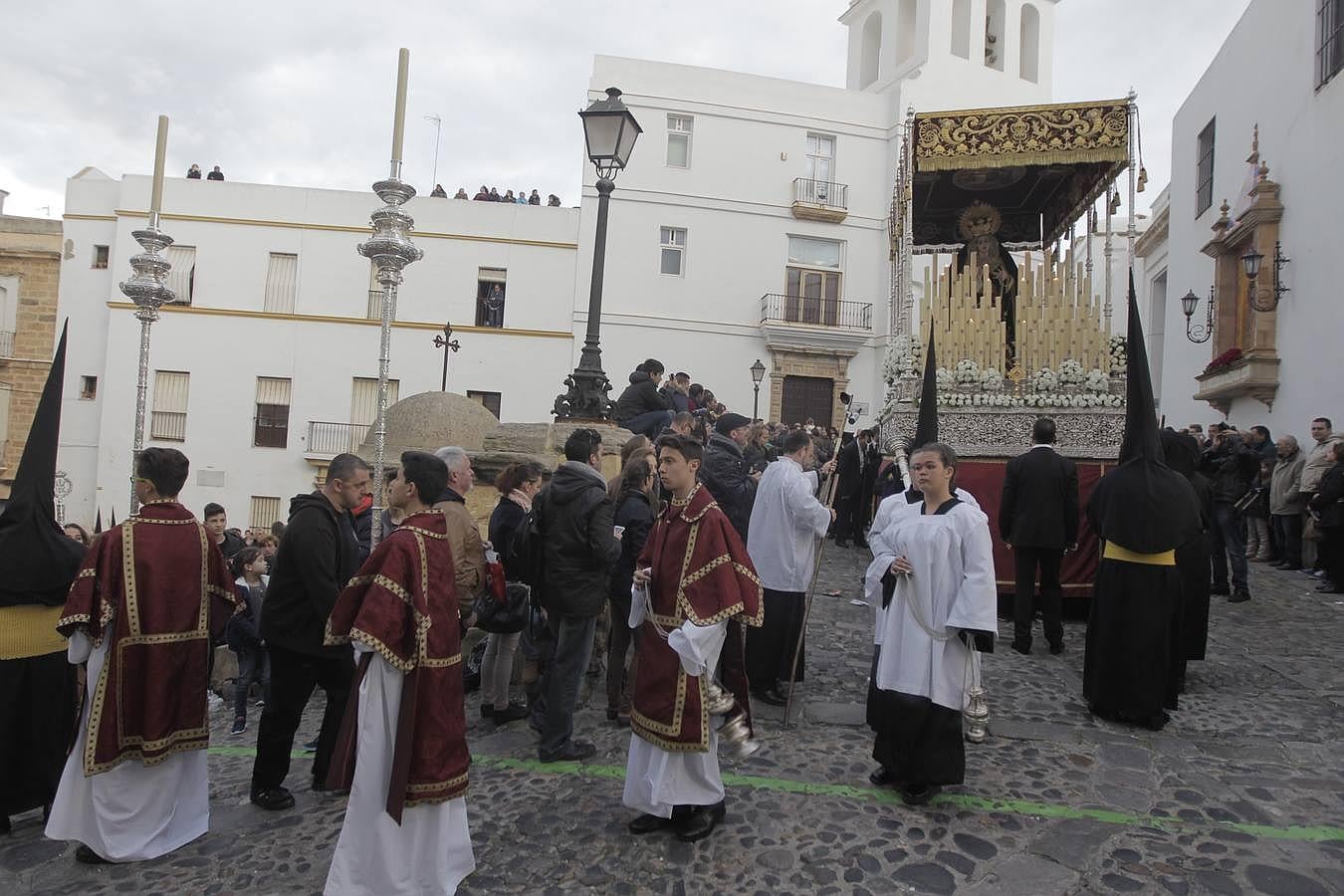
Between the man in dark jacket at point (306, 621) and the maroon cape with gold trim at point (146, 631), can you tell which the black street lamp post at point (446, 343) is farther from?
the maroon cape with gold trim at point (146, 631)

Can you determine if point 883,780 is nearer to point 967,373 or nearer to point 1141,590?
point 1141,590

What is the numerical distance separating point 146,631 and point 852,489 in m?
10.3

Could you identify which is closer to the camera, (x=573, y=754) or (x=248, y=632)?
(x=573, y=754)

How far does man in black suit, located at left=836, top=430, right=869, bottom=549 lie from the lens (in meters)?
12.5

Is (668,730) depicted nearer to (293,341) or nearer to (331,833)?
(331,833)

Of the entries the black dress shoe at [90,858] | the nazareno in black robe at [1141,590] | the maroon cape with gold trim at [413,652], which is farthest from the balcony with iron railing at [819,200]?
the black dress shoe at [90,858]

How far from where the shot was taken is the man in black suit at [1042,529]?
6.95 m

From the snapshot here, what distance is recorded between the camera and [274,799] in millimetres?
4281

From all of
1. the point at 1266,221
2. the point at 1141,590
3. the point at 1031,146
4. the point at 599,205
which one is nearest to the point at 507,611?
the point at 1141,590

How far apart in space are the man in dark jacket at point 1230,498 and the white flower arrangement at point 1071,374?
7.18ft

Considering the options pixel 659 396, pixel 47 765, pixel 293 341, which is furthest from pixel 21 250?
pixel 47 765

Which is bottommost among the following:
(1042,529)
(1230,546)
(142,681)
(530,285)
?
(142,681)

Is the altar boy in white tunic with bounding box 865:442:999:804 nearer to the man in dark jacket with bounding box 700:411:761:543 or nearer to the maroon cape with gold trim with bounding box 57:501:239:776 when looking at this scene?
the man in dark jacket with bounding box 700:411:761:543

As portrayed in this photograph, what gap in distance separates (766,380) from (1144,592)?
1936cm
